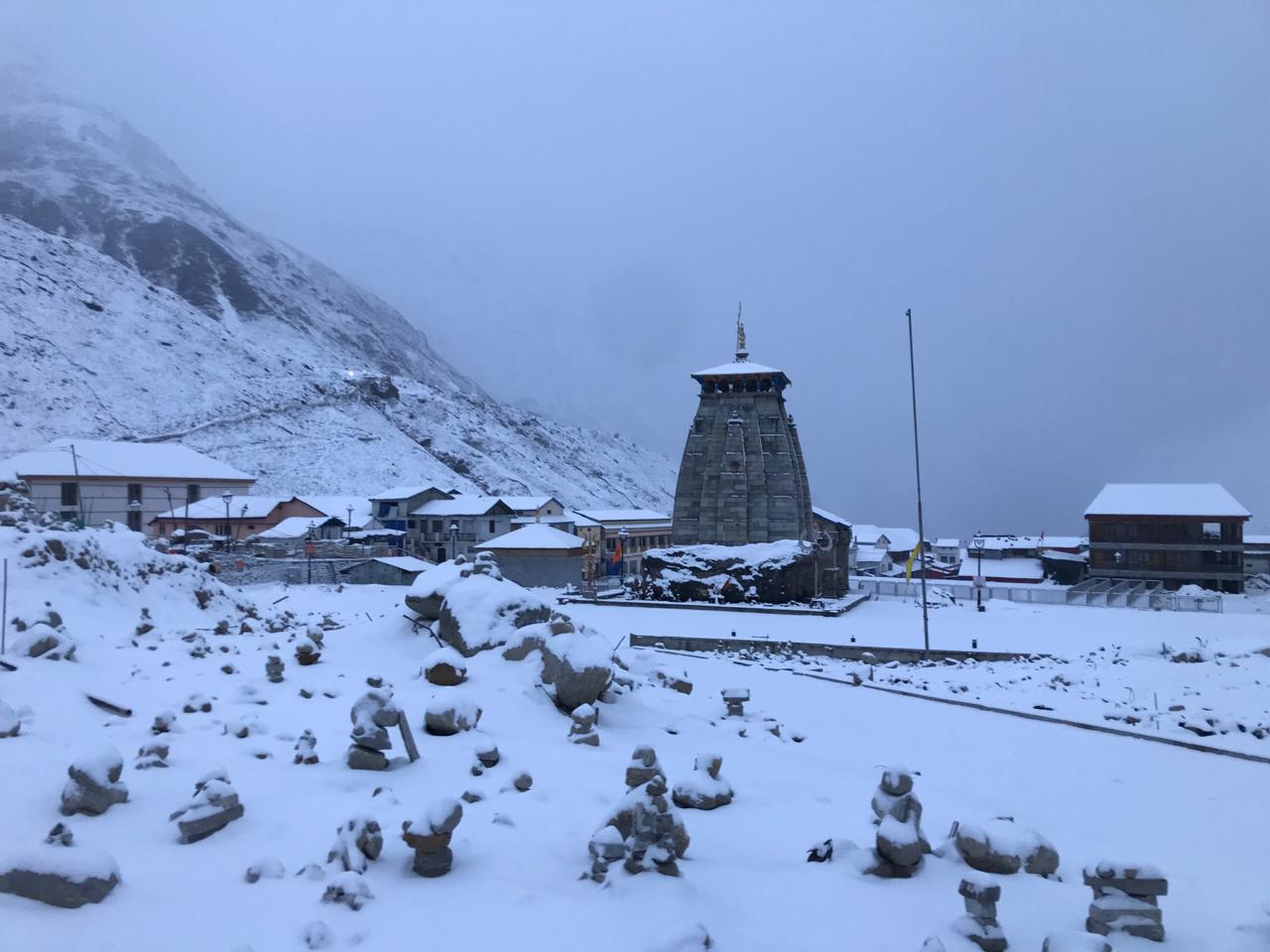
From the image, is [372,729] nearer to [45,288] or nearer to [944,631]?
[944,631]

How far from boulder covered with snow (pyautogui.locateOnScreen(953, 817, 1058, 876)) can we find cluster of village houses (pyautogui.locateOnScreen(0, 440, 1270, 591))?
27619 mm

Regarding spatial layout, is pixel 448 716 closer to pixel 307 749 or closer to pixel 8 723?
pixel 307 749

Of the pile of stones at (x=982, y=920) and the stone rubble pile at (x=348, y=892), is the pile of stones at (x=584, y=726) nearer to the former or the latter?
the stone rubble pile at (x=348, y=892)

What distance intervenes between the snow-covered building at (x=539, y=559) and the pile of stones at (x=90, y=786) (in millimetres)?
32225

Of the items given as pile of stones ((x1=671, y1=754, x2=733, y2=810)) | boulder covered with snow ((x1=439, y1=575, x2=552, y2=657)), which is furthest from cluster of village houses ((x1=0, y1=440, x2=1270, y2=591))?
pile of stones ((x1=671, y1=754, x2=733, y2=810))

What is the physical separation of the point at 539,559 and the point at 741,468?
11203 millimetres

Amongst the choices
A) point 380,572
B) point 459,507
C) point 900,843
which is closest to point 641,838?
point 900,843

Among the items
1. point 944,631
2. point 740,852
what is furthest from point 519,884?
point 944,631

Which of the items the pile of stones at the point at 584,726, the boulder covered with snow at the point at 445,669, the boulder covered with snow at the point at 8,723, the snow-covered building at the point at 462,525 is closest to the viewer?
the boulder covered with snow at the point at 8,723

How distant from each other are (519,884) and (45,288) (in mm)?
91418

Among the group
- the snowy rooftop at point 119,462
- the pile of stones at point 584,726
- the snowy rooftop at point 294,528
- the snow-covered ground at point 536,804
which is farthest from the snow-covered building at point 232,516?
the pile of stones at point 584,726

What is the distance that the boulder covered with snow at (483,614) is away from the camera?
10.8 m

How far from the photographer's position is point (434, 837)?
465 cm

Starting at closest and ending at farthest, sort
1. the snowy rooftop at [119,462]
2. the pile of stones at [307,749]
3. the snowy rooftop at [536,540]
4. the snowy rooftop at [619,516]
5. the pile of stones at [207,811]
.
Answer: the pile of stones at [207,811]
the pile of stones at [307,749]
the snowy rooftop at [536,540]
the snowy rooftop at [119,462]
the snowy rooftop at [619,516]
